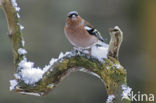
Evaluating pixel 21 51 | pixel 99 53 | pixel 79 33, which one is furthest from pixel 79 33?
pixel 21 51

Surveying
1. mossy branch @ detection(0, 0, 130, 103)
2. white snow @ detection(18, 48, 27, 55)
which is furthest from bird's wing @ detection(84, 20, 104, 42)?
white snow @ detection(18, 48, 27, 55)

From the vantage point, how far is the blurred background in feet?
19.2

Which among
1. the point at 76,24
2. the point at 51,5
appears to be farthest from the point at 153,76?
the point at 76,24

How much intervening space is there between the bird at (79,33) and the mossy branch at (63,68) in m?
0.45

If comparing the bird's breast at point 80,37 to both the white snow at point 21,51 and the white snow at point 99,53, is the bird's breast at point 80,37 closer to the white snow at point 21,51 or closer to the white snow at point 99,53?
the white snow at point 99,53

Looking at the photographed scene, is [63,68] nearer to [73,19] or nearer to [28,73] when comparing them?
[28,73]

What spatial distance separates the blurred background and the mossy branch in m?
3.56

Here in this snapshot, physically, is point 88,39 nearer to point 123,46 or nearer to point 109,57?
point 109,57

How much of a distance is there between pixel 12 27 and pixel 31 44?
4.05m

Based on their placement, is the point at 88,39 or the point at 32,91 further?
the point at 88,39

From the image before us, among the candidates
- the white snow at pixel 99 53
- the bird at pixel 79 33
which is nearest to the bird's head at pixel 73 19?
the bird at pixel 79 33

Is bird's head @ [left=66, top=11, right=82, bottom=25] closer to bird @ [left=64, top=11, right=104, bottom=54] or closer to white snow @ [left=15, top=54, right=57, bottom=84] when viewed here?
bird @ [left=64, top=11, right=104, bottom=54]

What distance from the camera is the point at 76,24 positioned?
2.78 m

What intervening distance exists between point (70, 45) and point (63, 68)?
3713mm
